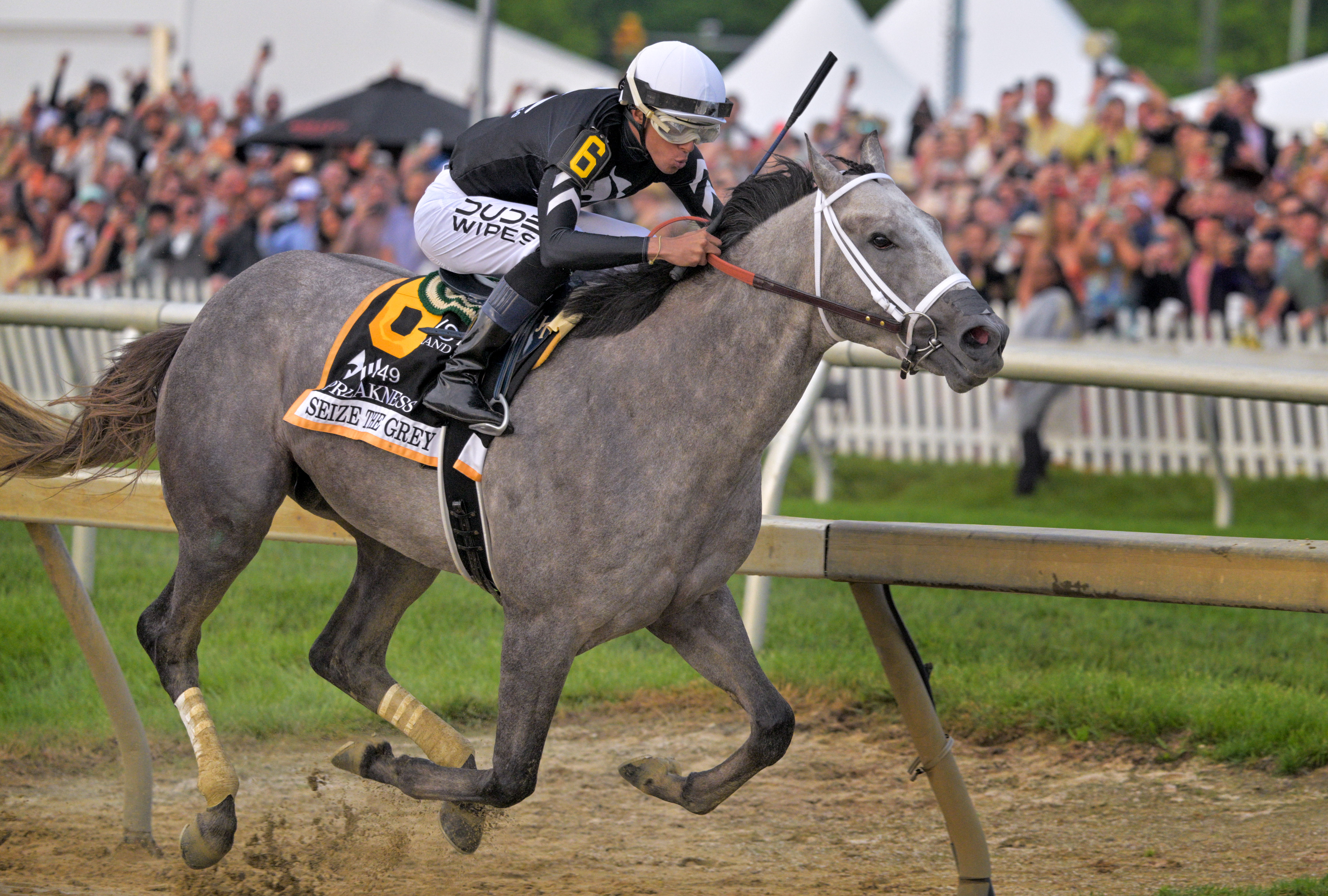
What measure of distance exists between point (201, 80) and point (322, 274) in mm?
18282

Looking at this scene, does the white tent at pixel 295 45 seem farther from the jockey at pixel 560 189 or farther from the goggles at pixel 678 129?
the goggles at pixel 678 129

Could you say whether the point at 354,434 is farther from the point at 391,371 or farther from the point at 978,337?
the point at 978,337

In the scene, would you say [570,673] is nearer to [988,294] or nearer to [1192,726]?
[1192,726]

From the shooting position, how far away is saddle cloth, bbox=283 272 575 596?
4.15 meters

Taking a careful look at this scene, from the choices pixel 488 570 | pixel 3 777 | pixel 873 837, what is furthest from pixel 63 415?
pixel 873 837

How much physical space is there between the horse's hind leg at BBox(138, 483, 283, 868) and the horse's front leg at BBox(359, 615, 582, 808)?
34.4 inches

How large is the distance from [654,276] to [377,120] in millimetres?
13191

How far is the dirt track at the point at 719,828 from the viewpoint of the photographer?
185 inches

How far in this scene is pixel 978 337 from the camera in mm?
3504

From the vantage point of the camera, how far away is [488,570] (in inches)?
165

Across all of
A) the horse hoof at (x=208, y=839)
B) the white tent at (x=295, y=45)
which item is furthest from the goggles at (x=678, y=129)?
the white tent at (x=295, y=45)

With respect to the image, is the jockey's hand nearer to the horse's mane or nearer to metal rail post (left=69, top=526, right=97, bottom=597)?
the horse's mane

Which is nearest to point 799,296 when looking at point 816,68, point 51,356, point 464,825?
point 464,825

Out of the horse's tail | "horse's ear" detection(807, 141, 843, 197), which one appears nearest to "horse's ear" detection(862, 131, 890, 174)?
"horse's ear" detection(807, 141, 843, 197)
